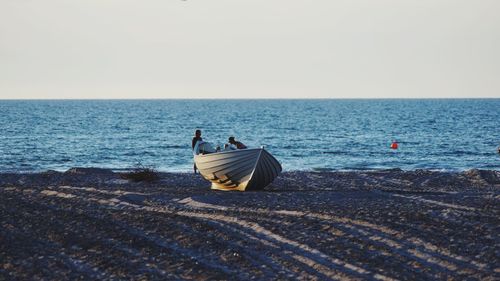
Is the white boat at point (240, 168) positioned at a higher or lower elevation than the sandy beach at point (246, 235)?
higher

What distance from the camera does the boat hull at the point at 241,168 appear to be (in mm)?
21125

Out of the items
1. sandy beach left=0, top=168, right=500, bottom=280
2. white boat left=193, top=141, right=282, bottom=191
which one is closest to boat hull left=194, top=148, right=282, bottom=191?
white boat left=193, top=141, right=282, bottom=191

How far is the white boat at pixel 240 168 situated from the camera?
21125 millimetres

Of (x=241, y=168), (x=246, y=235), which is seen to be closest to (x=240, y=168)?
(x=241, y=168)

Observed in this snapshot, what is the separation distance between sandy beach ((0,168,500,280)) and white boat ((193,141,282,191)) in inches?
38.1

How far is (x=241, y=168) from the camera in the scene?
69.7 feet

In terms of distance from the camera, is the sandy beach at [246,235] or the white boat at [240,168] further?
the white boat at [240,168]

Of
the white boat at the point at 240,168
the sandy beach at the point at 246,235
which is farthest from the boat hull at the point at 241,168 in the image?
the sandy beach at the point at 246,235

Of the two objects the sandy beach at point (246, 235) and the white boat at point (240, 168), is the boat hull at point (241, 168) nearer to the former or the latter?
the white boat at point (240, 168)

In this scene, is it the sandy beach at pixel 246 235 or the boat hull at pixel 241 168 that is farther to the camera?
the boat hull at pixel 241 168

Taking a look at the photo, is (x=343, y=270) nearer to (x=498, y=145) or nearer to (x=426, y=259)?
(x=426, y=259)

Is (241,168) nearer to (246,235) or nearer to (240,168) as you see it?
(240,168)

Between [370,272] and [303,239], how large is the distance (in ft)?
7.47

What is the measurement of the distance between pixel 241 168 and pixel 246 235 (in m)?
7.44
